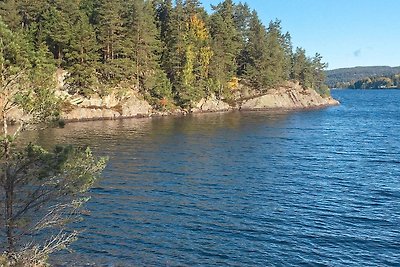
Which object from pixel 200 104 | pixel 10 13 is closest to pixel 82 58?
pixel 10 13

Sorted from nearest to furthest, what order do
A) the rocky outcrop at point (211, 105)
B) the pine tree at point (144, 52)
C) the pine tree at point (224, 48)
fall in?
the pine tree at point (144, 52) < the rocky outcrop at point (211, 105) < the pine tree at point (224, 48)

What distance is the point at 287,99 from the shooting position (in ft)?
360

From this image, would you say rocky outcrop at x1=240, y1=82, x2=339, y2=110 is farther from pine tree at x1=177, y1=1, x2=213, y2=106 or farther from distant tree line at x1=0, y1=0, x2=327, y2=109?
pine tree at x1=177, y1=1, x2=213, y2=106

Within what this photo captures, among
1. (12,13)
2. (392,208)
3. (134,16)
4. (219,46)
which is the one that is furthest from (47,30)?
(392,208)

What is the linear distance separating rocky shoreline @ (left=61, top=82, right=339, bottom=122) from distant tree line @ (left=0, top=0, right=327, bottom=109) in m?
2.27

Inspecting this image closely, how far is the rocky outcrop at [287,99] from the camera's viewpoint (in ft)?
332

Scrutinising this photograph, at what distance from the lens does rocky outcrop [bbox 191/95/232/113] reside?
89.6 m

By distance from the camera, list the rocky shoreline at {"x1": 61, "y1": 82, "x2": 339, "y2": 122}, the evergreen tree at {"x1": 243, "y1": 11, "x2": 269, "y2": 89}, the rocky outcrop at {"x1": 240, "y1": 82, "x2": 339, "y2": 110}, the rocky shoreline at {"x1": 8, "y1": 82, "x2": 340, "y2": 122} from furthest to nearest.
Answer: the evergreen tree at {"x1": 243, "y1": 11, "x2": 269, "y2": 89} → the rocky outcrop at {"x1": 240, "y1": 82, "x2": 339, "y2": 110} → the rocky shoreline at {"x1": 61, "y1": 82, "x2": 339, "y2": 122} → the rocky shoreline at {"x1": 8, "y1": 82, "x2": 340, "y2": 122}

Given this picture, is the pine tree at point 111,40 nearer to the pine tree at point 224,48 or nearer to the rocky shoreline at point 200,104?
the rocky shoreline at point 200,104

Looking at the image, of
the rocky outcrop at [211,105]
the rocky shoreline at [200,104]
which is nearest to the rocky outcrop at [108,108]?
the rocky shoreline at [200,104]

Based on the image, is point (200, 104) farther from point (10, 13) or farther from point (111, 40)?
point (10, 13)

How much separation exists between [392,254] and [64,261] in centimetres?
1408

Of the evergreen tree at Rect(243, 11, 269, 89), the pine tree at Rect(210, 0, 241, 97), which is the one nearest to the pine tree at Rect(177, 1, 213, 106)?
the pine tree at Rect(210, 0, 241, 97)

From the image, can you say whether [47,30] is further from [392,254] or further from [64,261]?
[392,254]
